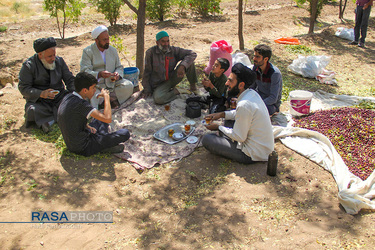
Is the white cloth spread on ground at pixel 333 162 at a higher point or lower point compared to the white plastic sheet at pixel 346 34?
lower

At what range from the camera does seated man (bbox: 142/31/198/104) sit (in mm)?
5704

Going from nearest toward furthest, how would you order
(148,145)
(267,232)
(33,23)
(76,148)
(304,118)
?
1. (267,232)
2. (76,148)
3. (148,145)
4. (304,118)
5. (33,23)

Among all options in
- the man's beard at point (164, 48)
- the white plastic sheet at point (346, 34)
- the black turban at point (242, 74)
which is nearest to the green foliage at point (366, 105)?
the black turban at point (242, 74)

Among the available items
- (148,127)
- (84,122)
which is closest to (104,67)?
(148,127)

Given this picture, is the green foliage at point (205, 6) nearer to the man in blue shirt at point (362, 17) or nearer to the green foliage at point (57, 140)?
the man in blue shirt at point (362, 17)

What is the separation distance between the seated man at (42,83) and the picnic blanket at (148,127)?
105 centimetres

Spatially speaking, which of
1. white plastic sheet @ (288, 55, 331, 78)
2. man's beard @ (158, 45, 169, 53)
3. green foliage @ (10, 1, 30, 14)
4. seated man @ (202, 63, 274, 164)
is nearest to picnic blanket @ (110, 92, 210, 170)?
seated man @ (202, 63, 274, 164)

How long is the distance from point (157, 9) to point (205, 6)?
94.1 inches

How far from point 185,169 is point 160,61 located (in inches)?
97.5

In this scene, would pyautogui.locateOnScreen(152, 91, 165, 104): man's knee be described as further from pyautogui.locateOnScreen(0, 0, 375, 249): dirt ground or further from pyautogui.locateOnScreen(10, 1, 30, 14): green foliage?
pyautogui.locateOnScreen(10, 1, 30, 14): green foliage

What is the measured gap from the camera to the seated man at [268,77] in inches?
194

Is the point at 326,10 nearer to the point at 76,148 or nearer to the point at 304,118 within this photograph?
the point at 304,118

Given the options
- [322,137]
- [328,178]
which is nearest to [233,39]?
[322,137]

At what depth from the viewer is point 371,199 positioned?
3.36 metres
